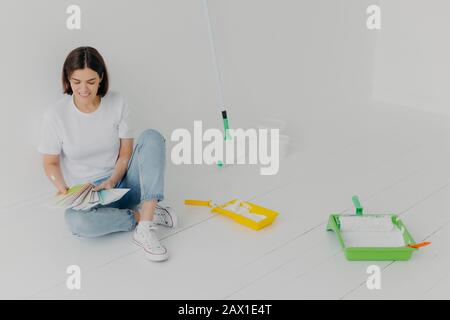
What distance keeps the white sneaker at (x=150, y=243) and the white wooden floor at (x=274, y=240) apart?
29 millimetres

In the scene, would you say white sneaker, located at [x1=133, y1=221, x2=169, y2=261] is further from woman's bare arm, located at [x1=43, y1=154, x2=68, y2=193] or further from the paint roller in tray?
the paint roller in tray

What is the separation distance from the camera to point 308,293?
187 centimetres

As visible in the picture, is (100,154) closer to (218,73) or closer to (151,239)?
(151,239)

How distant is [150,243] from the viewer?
2.09 meters

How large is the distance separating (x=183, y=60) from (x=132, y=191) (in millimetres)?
700

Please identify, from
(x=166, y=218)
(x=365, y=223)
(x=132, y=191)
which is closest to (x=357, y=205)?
(x=365, y=223)

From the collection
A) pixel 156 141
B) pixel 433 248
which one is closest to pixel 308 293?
pixel 433 248

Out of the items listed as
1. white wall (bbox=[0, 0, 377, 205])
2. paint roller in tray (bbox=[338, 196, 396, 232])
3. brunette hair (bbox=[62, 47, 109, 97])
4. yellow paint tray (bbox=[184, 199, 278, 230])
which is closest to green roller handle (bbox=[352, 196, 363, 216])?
paint roller in tray (bbox=[338, 196, 396, 232])

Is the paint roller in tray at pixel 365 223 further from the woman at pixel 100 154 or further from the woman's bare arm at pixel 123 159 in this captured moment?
the woman's bare arm at pixel 123 159

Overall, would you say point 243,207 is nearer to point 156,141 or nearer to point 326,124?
point 156,141

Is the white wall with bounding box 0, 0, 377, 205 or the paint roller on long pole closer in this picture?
the white wall with bounding box 0, 0, 377, 205

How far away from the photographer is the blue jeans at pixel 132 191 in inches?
84.1

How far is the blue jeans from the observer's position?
214 cm
